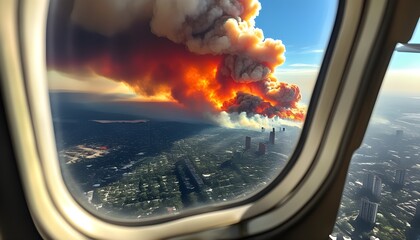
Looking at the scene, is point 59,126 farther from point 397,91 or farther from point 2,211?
point 397,91

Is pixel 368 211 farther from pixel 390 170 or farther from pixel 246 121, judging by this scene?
pixel 246 121

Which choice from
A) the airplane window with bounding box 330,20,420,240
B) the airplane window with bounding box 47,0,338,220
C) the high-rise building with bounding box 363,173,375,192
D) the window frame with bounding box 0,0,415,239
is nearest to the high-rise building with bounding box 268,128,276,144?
the airplane window with bounding box 47,0,338,220

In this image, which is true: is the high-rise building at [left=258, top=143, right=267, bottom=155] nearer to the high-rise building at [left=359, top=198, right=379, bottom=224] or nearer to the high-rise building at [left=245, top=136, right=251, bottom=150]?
the high-rise building at [left=245, top=136, right=251, bottom=150]

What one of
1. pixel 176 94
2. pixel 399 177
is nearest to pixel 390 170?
pixel 399 177

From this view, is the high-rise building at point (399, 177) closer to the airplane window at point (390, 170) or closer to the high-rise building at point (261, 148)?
the airplane window at point (390, 170)

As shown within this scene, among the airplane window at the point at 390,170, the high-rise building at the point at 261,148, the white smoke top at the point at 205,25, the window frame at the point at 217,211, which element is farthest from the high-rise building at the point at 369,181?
the white smoke top at the point at 205,25

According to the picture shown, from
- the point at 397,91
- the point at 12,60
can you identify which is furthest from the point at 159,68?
the point at 397,91
